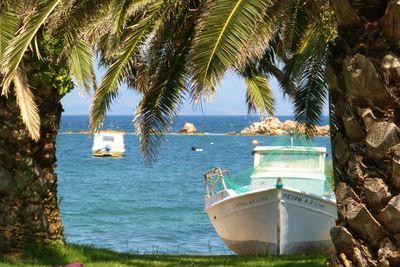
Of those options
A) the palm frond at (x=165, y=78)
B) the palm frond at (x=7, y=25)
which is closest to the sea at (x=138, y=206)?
the palm frond at (x=165, y=78)

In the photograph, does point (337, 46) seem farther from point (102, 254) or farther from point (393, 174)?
point (102, 254)

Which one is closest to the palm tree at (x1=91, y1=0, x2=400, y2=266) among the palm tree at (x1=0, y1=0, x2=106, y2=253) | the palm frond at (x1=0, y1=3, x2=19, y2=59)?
the palm tree at (x1=0, y1=0, x2=106, y2=253)

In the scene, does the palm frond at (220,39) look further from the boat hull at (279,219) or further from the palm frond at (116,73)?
the boat hull at (279,219)

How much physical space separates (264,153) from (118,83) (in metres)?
9.28

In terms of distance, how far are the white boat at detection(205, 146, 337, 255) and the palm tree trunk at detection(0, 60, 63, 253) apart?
5151 millimetres

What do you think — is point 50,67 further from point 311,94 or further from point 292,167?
point 292,167

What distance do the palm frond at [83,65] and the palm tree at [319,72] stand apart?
0.39 m

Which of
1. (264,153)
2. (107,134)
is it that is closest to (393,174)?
(264,153)

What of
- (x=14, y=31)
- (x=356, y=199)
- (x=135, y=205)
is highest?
(x=14, y=31)

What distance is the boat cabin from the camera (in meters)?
17.3

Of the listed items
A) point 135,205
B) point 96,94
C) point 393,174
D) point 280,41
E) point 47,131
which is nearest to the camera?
point 393,174

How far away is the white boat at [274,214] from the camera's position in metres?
15.6

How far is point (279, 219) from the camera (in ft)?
51.2

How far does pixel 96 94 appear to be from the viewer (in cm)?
997
